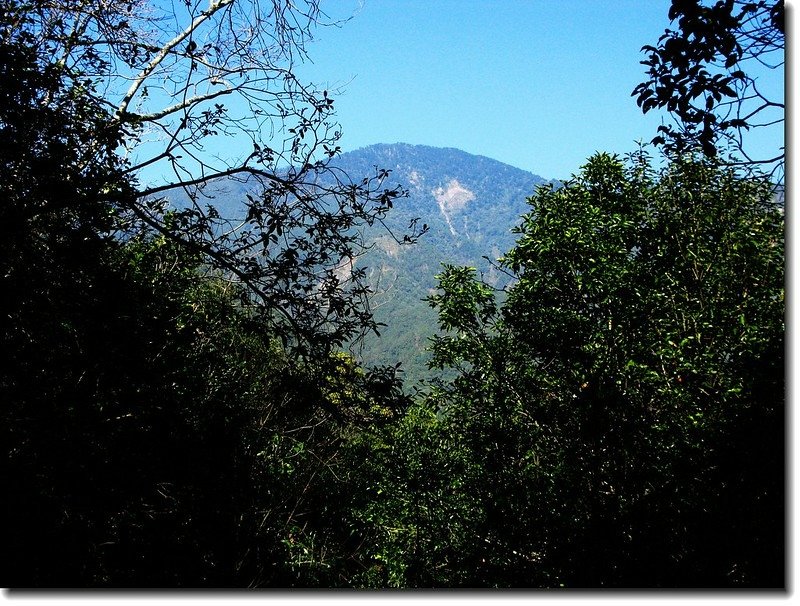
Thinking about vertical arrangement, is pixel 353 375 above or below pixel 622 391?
below

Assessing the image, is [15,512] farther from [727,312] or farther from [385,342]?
[385,342]

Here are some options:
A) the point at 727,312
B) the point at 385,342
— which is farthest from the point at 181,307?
the point at 385,342

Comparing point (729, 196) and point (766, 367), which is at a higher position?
point (729, 196)

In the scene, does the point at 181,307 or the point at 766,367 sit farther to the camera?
the point at 181,307

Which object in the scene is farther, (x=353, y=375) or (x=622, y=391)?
(x=622, y=391)

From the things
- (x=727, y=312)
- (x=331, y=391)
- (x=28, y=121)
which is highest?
(x=727, y=312)

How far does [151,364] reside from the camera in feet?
14.5

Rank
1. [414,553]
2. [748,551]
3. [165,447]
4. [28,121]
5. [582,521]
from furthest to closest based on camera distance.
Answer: [414,553]
[582,521]
[165,447]
[748,551]
[28,121]

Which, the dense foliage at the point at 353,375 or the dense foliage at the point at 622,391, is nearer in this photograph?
the dense foliage at the point at 353,375

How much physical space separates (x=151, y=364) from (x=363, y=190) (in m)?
2.19

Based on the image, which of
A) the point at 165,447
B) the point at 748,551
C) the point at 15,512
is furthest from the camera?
the point at 165,447

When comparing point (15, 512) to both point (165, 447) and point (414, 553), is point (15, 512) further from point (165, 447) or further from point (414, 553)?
point (414, 553)

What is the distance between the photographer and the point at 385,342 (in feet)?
339

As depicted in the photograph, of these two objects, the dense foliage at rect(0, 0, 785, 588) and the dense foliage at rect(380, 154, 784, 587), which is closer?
the dense foliage at rect(0, 0, 785, 588)
